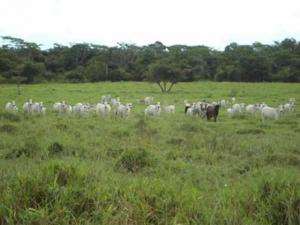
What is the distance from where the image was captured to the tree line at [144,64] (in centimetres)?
5094

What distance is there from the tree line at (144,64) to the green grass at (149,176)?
95.6 feet

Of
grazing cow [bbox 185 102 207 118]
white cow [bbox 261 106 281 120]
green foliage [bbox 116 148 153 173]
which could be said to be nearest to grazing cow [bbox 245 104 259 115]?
white cow [bbox 261 106 281 120]

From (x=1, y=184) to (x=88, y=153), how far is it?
14.1 ft

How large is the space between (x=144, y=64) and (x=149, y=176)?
186ft

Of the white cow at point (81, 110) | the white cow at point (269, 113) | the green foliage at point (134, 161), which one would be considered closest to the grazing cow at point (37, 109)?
the white cow at point (81, 110)

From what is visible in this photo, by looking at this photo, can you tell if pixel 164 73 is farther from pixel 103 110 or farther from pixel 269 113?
pixel 269 113

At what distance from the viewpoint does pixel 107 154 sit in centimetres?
1058

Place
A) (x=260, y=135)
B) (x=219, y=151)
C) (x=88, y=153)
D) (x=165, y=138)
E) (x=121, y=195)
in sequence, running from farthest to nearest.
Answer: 1. (x=260, y=135)
2. (x=165, y=138)
3. (x=219, y=151)
4. (x=88, y=153)
5. (x=121, y=195)

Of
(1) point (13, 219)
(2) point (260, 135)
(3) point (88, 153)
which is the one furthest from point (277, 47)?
(1) point (13, 219)

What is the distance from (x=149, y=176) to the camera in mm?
8406

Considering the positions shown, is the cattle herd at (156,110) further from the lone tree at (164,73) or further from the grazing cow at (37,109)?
the lone tree at (164,73)

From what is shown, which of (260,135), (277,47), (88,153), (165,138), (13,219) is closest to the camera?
(13,219)

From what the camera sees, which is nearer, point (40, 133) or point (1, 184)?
point (1, 184)

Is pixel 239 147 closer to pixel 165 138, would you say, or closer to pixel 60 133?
pixel 165 138
